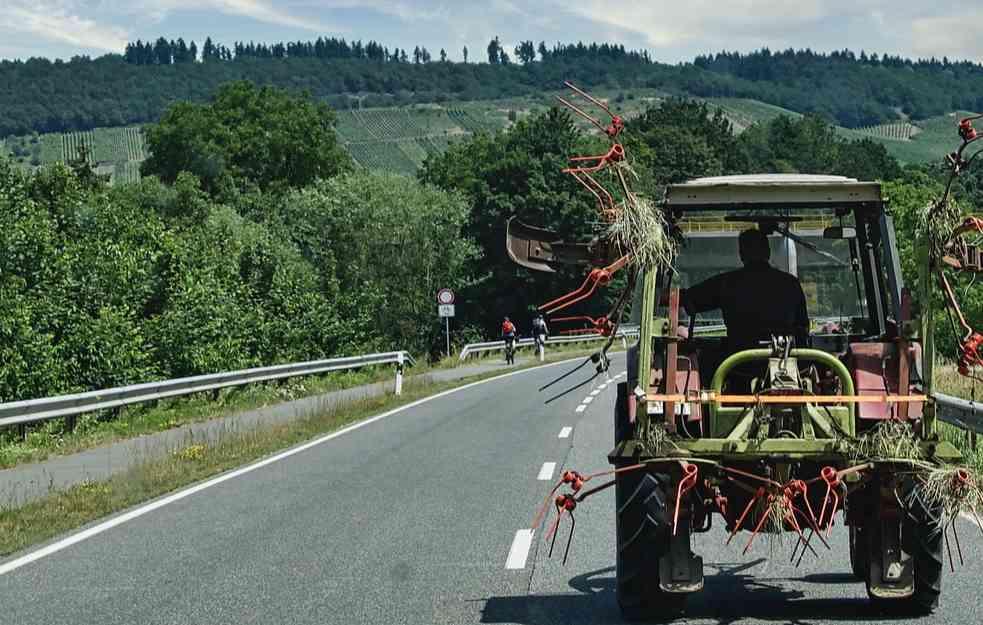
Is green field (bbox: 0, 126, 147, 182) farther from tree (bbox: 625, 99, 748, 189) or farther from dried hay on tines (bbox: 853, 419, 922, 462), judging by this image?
dried hay on tines (bbox: 853, 419, 922, 462)

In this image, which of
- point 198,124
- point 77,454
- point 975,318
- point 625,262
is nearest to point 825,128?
point 198,124

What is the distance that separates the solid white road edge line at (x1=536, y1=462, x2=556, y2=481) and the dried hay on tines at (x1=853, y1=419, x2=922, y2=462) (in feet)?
23.2

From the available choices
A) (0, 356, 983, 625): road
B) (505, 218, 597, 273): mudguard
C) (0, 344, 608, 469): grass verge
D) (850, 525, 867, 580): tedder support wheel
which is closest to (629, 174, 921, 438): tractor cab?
(505, 218, 597, 273): mudguard

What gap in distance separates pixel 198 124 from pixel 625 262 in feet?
316

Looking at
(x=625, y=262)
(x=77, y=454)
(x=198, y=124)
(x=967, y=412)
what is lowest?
(x=77, y=454)

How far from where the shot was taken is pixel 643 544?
23.0ft

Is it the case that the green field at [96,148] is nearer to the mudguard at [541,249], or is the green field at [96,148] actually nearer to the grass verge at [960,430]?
the grass verge at [960,430]

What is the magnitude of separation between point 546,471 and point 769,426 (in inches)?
301

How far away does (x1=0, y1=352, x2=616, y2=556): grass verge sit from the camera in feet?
38.7

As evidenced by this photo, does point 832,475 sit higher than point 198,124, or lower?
lower

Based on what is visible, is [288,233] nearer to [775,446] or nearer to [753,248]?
[753,248]

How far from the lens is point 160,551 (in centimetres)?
1005

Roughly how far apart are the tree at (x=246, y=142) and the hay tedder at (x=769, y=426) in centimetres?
9180

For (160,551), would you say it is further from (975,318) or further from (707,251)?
(975,318)
